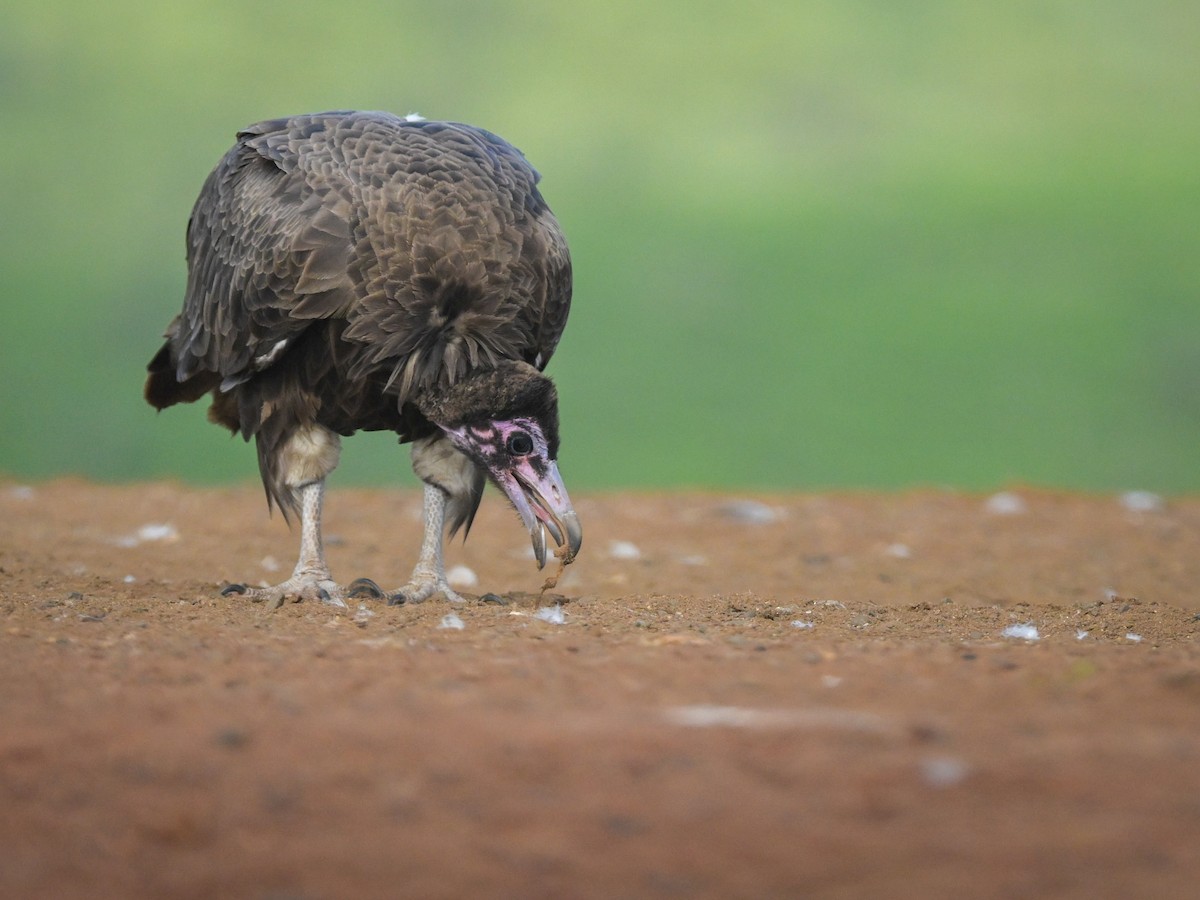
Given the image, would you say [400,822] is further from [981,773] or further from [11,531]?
[11,531]

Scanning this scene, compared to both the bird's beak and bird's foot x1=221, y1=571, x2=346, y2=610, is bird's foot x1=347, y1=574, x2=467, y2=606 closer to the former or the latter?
bird's foot x1=221, y1=571, x2=346, y2=610

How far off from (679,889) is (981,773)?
0.67 metres

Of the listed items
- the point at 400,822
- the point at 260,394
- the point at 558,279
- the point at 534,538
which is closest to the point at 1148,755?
the point at 400,822

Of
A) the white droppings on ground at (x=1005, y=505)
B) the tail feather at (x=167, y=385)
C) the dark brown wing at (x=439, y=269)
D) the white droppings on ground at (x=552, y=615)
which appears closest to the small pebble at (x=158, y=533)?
the tail feather at (x=167, y=385)

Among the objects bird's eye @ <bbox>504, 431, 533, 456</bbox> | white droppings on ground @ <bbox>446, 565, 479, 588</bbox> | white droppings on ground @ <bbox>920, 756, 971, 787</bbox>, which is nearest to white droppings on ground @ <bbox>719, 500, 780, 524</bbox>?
white droppings on ground @ <bbox>446, 565, 479, 588</bbox>

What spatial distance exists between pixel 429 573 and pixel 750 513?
3.81 metres

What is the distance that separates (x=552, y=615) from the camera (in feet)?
16.1

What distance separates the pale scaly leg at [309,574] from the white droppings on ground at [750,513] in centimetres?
393

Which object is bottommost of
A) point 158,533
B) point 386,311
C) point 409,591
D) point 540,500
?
point 158,533

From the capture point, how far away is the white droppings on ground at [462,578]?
7535 millimetres

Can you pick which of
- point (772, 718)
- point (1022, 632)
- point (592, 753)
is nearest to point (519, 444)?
point (1022, 632)

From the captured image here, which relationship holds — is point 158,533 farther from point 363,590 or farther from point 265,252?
point 265,252

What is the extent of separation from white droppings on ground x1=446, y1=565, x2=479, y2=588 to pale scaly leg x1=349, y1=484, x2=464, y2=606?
1035mm

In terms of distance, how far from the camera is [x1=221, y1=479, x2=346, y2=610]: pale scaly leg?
5.91 metres
